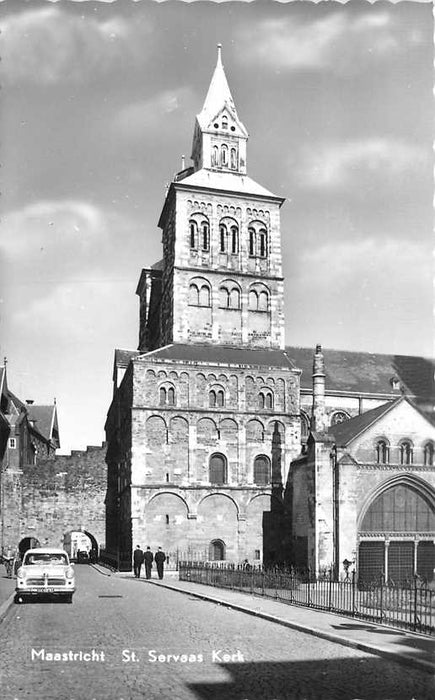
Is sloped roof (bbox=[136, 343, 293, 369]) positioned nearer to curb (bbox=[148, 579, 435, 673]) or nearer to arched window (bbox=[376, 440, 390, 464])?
arched window (bbox=[376, 440, 390, 464])

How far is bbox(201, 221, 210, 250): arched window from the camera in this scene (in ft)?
168

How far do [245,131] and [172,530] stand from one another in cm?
2950

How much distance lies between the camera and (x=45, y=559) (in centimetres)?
2142

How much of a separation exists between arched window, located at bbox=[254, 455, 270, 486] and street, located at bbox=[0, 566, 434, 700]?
1076 inches

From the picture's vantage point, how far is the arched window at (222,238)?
5147 cm

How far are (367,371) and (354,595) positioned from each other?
3780cm

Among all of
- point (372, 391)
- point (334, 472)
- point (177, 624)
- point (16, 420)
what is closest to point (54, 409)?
point (16, 420)

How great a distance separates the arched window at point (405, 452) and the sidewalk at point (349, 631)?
680 inches

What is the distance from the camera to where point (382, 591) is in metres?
17.0

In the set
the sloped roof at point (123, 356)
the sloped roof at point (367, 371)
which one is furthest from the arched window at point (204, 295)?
the sloped roof at point (123, 356)

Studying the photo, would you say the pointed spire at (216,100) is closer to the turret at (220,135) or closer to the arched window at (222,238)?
the turret at (220,135)

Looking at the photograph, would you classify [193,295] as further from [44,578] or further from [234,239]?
[44,578]

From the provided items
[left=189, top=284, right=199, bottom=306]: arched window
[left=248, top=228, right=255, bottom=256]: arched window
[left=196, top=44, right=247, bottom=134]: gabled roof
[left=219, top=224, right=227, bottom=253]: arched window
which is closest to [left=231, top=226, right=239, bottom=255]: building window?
[left=219, top=224, right=227, bottom=253]: arched window

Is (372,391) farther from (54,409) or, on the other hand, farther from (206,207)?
(54,409)
